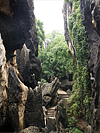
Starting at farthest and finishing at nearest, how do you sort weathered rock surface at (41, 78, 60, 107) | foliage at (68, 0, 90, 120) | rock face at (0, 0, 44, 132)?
weathered rock surface at (41, 78, 60, 107), foliage at (68, 0, 90, 120), rock face at (0, 0, 44, 132)

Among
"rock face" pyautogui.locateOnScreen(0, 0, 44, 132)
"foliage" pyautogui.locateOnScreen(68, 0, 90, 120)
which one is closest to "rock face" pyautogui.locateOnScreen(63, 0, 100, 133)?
"foliage" pyautogui.locateOnScreen(68, 0, 90, 120)

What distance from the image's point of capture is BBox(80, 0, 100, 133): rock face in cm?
626

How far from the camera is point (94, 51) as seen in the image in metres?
8.43

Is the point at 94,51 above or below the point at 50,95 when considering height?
above

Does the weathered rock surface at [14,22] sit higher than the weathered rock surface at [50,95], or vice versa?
the weathered rock surface at [14,22]

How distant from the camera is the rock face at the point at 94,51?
626 centimetres

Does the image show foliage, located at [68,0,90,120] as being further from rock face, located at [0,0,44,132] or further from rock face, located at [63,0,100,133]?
rock face, located at [0,0,44,132]

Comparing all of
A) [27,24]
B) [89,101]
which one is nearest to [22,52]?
[27,24]

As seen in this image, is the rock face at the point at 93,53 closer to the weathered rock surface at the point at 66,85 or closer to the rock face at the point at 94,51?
the rock face at the point at 94,51

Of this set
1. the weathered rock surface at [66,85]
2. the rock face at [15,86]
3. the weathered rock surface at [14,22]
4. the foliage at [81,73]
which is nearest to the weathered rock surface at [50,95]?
the foliage at [81,73]

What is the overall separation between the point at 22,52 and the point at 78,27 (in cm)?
663

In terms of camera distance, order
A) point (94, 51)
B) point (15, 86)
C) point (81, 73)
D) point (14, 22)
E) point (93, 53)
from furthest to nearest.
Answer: point (81, 73) < point (93, 53) < point (94, 51) < point (14, 22) < point (15, 86)

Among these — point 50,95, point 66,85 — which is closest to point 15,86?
point 50,95

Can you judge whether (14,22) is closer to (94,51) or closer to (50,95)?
(94,51)
